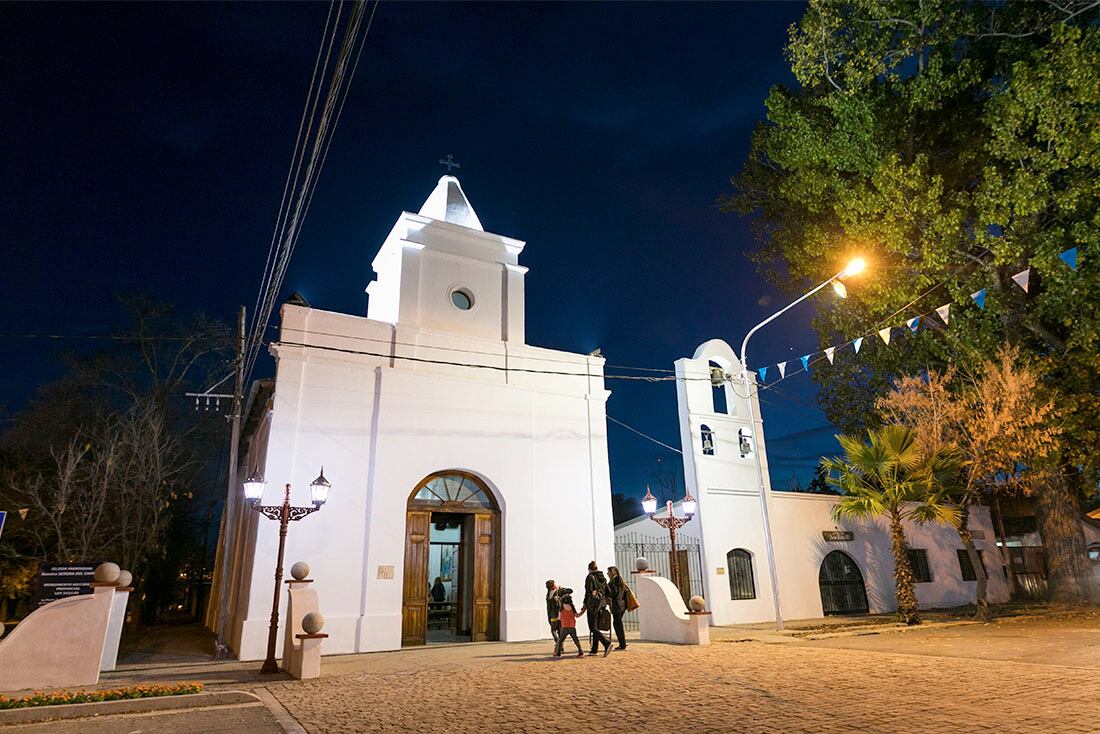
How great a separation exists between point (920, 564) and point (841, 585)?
12.5 feet

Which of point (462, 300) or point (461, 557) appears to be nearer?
point (461, 557)

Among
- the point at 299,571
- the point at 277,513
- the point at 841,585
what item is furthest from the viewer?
the point at 841,585

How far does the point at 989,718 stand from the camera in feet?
18.0

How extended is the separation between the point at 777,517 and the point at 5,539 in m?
23.4

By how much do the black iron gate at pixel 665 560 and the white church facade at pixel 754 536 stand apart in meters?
0.15

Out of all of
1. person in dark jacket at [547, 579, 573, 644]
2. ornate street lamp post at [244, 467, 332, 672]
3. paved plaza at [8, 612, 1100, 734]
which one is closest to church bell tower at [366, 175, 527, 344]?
ornate street lamp post at [244, 467, 332, 672]

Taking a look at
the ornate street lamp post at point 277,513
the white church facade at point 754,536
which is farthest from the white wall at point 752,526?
the ornate street lamp post at point 277,513

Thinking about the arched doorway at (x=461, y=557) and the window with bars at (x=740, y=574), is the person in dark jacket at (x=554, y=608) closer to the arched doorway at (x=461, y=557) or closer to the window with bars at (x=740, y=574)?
the arched doorway at (x=461, y=557)

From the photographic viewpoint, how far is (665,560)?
1811 cm

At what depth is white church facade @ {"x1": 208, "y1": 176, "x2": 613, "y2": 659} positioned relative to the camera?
507 inches

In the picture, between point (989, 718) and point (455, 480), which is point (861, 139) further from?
point (989, 718)

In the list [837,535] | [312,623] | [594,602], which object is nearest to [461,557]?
[594,602]

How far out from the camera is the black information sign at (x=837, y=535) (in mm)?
19547

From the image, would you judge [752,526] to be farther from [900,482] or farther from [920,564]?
[920,564]
